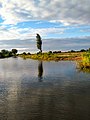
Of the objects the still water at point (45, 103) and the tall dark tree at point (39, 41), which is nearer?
the still water at point (45, 103)

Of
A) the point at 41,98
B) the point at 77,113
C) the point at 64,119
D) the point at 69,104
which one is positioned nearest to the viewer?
the point at 64,119

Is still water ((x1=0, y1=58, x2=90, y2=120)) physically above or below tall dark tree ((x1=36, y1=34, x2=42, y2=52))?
below

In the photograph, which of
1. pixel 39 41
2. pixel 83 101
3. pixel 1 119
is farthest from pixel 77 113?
pixel 39 41

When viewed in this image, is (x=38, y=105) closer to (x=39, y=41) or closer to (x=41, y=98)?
(x=41, y=98)

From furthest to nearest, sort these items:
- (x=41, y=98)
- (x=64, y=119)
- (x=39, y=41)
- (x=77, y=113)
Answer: (x=39, y=41) → (x=41, y=98) → (x=77, y=113) → (x=64, y=119)

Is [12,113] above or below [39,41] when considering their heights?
below

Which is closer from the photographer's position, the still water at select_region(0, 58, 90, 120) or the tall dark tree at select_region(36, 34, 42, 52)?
the still water at select_region(0, 58, 90, 120)

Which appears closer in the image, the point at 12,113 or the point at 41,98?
the point at 12,113

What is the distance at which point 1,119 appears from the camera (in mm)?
26875

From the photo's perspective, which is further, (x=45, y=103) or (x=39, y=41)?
(x=39, y=41)

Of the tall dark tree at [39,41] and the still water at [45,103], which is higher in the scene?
the tall dark tree at [39,41]

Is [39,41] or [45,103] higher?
[39,41]

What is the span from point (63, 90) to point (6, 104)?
1200cm

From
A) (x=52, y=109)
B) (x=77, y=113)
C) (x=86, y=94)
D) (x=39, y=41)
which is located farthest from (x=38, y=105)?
(x=39, y=41)
